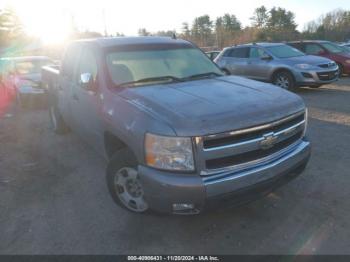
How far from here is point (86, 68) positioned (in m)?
4.88

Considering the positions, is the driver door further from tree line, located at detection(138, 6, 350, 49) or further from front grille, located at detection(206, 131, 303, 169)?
tree line, located at detection(138, 6, 350, 49)

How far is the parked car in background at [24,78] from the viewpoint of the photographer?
1054cm

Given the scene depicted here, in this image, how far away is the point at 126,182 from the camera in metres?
3.70

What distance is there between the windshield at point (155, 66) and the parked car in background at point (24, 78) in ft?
19.9

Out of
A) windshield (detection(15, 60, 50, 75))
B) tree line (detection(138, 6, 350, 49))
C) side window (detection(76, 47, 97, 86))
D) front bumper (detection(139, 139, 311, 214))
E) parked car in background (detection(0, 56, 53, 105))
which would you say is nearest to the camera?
front bumper (detection(139, 139, 311, 214))

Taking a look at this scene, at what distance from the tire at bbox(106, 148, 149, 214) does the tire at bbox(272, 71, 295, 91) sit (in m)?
8.62

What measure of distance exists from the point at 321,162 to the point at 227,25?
9260 cm

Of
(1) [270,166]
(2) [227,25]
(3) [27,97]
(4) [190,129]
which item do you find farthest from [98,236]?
(2) [227,25]

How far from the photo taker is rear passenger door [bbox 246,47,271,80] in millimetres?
11602

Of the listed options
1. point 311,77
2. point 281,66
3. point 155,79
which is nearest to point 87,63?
point 155,79

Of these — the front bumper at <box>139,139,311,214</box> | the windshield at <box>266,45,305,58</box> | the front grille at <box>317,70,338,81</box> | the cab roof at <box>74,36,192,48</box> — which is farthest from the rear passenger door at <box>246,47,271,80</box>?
the front bumper at <box>139,139,311,214</box>

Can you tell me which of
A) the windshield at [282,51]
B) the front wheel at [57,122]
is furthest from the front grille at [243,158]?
the windshield at [282,51]

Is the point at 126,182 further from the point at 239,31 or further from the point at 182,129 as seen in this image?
the point at 239,31

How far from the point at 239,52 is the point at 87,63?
8894 mm
